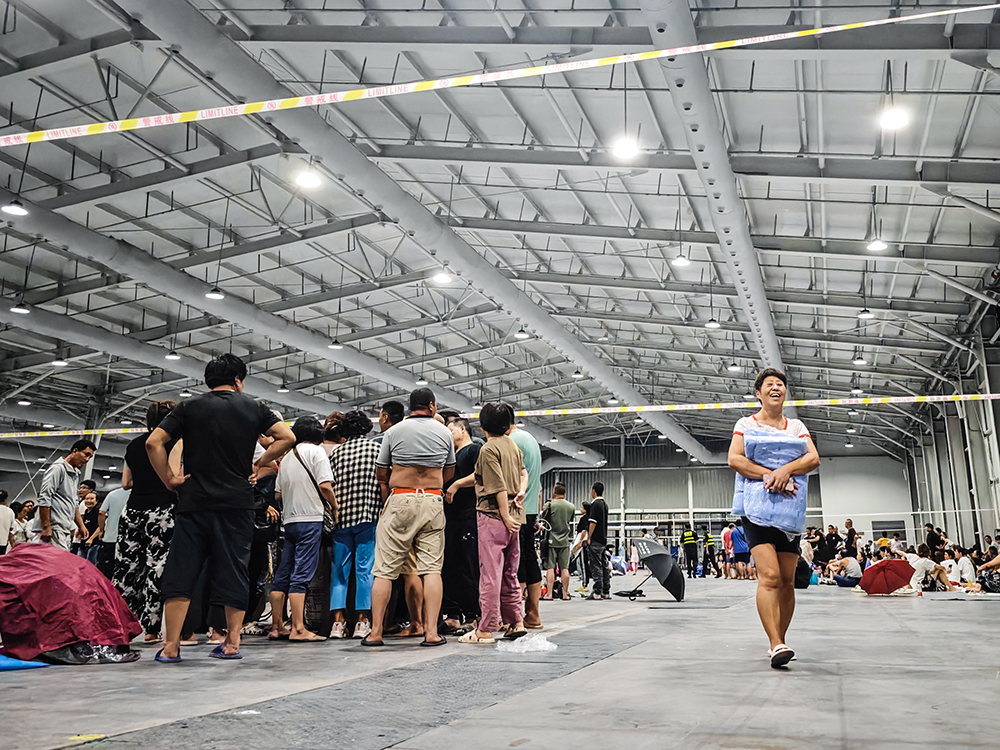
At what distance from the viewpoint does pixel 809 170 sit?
10.6 m

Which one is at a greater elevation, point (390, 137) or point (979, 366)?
point (390, 137)

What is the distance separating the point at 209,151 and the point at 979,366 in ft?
49.0

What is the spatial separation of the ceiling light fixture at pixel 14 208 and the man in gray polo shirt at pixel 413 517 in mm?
8254

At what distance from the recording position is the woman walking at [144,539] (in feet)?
16.0

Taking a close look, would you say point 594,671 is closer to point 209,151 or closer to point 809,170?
point 809,170

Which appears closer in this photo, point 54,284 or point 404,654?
point 404,654

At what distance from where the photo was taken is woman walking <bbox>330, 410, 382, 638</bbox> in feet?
17.0

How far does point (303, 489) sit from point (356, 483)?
1.12ft

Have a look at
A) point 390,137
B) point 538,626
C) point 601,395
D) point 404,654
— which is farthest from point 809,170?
point 601,395

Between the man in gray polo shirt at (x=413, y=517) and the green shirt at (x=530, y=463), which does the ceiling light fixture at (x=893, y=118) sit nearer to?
the green shirt at (x=530, y=463)

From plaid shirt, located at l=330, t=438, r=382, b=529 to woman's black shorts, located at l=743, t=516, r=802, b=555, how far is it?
2.42 meters

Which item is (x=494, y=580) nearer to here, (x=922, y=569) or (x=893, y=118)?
(x=893, y=118)

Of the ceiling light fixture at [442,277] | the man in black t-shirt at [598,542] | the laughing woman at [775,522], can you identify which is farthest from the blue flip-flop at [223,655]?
the ceiling light fixture at [442,277]

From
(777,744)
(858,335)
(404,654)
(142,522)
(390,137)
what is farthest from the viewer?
(858,335)
